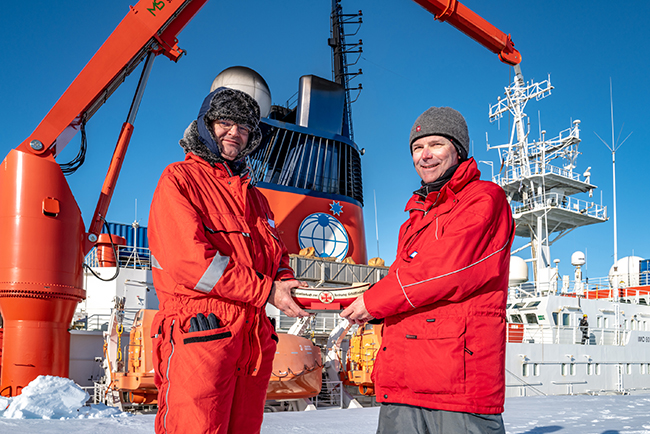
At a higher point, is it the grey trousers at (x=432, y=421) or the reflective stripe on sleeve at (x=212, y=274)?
the reflective stripe on sleeve at (x=212, y=274)

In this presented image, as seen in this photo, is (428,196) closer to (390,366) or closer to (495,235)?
(495,235)

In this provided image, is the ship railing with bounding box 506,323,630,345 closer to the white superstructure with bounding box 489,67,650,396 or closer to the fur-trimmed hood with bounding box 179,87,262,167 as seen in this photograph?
the white superstructure with bounding box 489,67,650,396

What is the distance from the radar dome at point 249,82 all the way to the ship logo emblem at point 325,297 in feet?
47.2

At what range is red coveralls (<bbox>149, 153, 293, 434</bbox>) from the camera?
219 cm

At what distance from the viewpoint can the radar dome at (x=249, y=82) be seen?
1631 centimetres

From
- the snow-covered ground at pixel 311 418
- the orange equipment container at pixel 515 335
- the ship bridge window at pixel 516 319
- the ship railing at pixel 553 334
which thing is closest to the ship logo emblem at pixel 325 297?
the snow-covered ground at pixel 311 418

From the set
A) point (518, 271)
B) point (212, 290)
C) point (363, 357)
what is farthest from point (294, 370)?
point (518, 271)

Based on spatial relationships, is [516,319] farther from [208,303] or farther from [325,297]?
[208,303]

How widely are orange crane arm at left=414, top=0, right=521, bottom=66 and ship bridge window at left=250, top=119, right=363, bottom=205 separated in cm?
540

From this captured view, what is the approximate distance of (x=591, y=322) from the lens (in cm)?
1995

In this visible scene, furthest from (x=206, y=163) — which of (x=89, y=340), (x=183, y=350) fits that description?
(x=89, y=340)

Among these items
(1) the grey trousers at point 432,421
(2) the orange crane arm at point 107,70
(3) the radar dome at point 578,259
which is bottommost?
(1) the grey trousers at point 432,421

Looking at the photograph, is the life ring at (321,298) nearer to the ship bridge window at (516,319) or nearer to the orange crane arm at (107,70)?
the orange crane arm at (107,70)

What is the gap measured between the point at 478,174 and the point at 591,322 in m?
20.4
